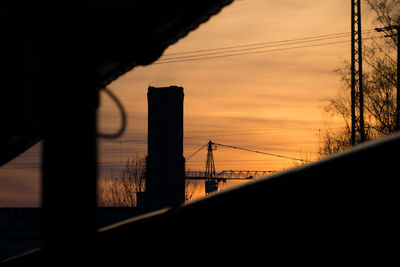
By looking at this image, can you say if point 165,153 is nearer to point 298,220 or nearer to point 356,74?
point 356,74

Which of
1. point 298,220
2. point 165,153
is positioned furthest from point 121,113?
point 165,153

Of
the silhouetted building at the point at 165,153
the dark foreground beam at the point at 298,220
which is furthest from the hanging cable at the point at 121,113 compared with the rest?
the silhouetted building at the point at 165,153

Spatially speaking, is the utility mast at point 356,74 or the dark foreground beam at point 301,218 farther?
Answer: the utility mast at point 356,74

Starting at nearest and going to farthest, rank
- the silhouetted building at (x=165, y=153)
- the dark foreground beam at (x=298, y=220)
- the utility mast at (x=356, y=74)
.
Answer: the dark foreground beam at (x=298, y=220) → the utility mast at (x=356, y=74) → the silhouetted building at (x=165, y=153)

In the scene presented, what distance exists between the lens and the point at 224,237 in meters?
5.86

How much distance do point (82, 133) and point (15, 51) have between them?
10.2ft

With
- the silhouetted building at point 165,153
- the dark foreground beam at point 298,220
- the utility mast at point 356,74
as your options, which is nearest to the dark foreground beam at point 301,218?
the dark foreground beam at point 298,220

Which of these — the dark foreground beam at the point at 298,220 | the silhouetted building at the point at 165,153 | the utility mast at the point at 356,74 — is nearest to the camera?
the dark foreground beam at the point at 298,220

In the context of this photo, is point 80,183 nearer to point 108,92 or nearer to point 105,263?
point 108,92

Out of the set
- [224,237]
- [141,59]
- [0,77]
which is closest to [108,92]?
[141,59]

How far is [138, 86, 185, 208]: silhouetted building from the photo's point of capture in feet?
192

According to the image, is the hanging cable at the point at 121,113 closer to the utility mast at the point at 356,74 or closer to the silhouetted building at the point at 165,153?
the utility mast at the point at 356,74

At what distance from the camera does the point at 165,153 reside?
59.0m

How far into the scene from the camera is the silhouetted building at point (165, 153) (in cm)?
5859
